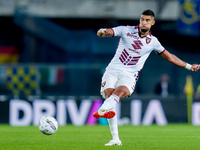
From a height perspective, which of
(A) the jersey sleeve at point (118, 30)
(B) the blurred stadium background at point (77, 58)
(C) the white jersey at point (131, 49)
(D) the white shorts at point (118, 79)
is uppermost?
(A) the jersey sleeve at point (118, 30)

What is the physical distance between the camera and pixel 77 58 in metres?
22.5

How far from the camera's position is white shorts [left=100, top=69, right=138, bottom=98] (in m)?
10.2

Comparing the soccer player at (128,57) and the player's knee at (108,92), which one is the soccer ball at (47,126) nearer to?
the soccer player at (128,57)

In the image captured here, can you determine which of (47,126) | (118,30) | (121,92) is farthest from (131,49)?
(47,126)

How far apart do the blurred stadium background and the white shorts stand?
8255 millimetres

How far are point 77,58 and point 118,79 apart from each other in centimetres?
1217

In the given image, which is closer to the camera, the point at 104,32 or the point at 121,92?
the point at 104,32

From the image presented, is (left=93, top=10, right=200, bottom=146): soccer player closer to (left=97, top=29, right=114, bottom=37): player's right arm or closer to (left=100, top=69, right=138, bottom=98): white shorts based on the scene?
(left=100, top=69, right=138, bottom=98): white shorts

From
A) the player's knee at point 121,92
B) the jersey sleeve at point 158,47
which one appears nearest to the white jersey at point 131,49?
the jersey sleeve at point 158,47

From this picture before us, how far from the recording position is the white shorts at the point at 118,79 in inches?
402

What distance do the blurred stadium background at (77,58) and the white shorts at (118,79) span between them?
825 cm

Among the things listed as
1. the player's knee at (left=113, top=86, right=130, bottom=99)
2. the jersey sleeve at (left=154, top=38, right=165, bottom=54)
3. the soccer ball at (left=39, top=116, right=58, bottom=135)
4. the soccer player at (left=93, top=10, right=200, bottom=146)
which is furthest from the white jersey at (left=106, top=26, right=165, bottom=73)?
the soccer ball at (left=39, top=116, right=58, bottom=135)

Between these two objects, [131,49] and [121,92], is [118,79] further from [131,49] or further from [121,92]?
[131,49]

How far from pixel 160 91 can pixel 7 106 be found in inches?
207
